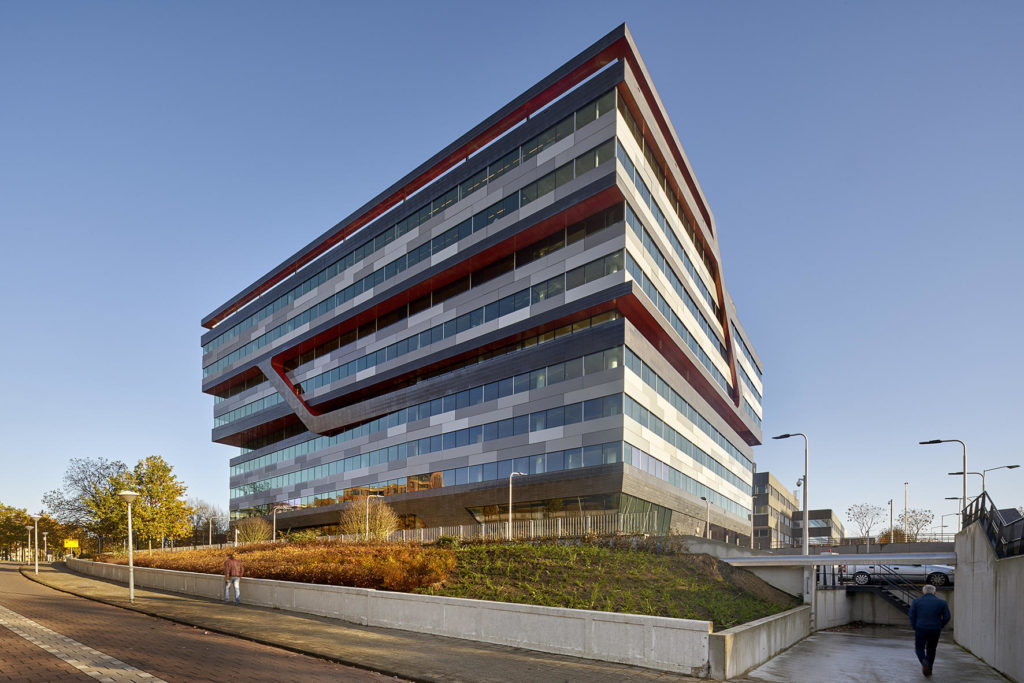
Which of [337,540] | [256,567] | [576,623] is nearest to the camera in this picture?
[576,623]

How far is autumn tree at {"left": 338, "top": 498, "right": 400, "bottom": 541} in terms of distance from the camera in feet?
143

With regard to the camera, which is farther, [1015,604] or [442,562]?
[442,562]

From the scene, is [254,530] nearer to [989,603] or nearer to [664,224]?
[664,224]

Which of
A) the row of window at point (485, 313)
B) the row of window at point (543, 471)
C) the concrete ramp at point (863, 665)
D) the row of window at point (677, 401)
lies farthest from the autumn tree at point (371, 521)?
the concrete ramp at point (863, 665)

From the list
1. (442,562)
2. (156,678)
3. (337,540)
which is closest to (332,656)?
(156,678)

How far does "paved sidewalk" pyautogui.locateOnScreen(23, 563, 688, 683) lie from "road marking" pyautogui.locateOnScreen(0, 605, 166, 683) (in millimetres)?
3708

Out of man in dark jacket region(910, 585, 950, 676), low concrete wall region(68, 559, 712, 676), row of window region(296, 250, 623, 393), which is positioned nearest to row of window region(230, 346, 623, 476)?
row of window region(296, 250, 623, 393)

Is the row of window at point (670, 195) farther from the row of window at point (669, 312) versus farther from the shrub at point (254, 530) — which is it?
the shrub at point (254, 530)

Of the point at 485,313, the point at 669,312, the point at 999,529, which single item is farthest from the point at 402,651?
the point at 669,312

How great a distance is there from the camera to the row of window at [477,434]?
4275cm

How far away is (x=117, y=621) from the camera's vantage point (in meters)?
20.0

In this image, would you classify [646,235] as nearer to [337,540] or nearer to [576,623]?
[337,540]

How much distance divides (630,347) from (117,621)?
98.8 feet

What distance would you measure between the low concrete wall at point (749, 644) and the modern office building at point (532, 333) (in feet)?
66.9
